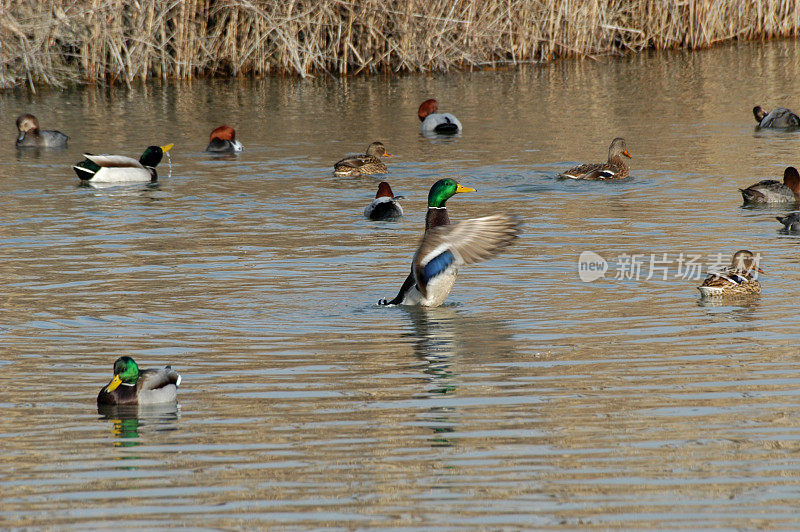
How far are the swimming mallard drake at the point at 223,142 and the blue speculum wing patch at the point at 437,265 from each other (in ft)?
34.6

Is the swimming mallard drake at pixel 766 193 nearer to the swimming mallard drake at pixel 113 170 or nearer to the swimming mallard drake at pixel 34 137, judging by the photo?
the swimming mallard drake at pixel 113 170

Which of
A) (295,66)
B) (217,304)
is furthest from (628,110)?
(217,304)

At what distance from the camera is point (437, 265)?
9.60 meters

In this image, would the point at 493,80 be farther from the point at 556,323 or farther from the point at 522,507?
the point at 522,507

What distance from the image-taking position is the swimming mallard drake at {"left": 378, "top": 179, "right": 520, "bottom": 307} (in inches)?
359

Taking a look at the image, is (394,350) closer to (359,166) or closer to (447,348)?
(447,348)

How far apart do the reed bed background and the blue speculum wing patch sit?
18304 millimetres

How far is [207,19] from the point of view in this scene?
1115 inches

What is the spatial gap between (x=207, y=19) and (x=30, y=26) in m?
4.30

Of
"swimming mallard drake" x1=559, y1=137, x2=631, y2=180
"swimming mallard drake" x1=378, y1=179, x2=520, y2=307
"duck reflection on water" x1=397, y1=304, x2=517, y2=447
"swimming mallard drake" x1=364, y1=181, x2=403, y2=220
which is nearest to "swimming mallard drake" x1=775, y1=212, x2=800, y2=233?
"swimming mallard drake" x1=559, y1=137, x2=631, y2=180

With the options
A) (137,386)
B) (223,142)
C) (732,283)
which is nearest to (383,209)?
(732,283)

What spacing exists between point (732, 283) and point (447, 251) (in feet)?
7.49

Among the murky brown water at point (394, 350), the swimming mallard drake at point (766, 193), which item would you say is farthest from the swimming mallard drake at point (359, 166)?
the swimming mallard drake at point (766, 193)

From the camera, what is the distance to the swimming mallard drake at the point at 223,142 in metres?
19.5
